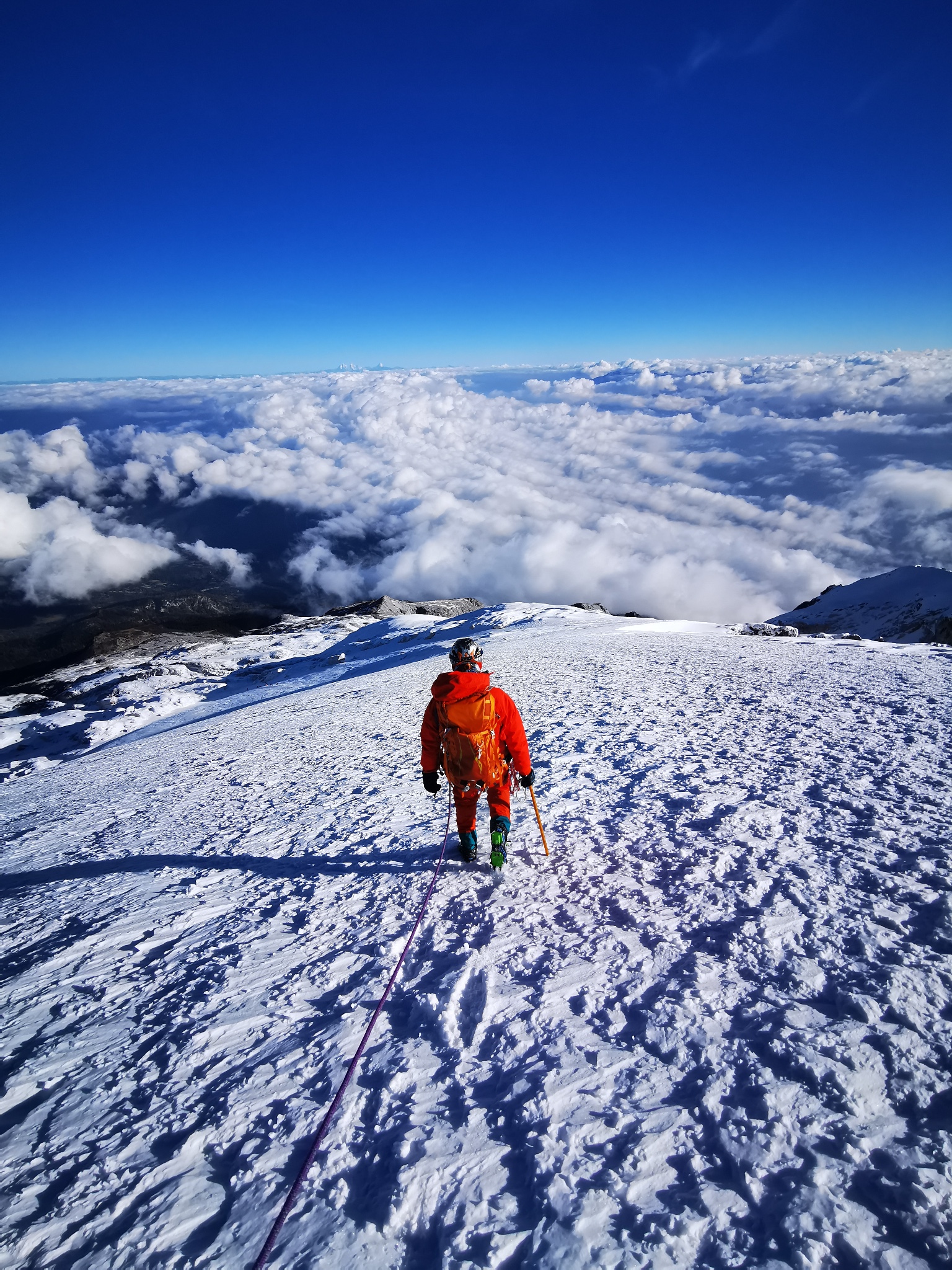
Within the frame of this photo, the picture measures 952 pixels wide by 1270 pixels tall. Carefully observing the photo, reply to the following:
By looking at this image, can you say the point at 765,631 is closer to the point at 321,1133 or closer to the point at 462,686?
the point at 462,686

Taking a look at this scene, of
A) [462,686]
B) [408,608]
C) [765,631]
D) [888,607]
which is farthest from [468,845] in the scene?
[408,608]

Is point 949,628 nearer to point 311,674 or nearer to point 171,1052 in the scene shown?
point 311,674

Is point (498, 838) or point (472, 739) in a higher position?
point (472, 739)

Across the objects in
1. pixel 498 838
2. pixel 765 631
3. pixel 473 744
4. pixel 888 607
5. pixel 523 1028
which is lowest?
pixel 888 607

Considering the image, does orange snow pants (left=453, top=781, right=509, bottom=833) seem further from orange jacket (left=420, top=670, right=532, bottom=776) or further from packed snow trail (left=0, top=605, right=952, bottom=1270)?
packed snow trail (left=0, top=605, right=952, bottom=1270)

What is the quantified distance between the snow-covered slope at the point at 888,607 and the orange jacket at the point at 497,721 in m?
57.0

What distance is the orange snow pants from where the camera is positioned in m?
5.86

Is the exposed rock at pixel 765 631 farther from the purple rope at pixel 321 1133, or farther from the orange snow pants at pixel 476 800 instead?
the purple rope at pixel 321 1133

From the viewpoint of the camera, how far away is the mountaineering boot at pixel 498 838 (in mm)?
5680

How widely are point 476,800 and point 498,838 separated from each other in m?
0.47

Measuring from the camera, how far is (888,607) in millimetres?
63062

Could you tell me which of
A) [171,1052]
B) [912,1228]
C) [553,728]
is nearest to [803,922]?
[912,1228]

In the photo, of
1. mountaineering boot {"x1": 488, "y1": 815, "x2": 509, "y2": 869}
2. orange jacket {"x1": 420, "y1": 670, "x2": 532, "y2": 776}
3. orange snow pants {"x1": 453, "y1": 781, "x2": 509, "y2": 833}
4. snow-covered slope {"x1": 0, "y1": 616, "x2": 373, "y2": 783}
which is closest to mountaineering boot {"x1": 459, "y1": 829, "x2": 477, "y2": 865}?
orange snow pants {"x1": 453, "y1": 781, "x2": 509, "y2": 833}

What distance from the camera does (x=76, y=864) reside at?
8.34m
